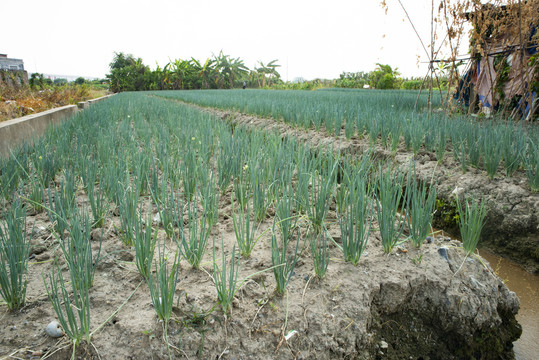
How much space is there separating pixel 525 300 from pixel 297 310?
1502 mm

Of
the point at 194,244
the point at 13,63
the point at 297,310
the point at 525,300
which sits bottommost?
the point at 525,300

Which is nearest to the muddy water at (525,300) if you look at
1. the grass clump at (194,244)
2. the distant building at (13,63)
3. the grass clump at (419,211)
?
the grass clump at (419,211)

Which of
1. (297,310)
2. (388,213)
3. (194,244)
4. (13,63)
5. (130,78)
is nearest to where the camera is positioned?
(297,310)

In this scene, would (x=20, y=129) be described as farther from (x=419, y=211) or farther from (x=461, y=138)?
(x=461, y=138)

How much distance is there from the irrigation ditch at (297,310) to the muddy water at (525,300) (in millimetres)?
83

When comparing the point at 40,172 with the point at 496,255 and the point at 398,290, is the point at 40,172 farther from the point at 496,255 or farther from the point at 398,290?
the point at 496,255

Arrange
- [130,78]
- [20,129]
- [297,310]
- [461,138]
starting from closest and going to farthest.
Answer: [297,310] < [461,138] < [20,129] < [130,78]

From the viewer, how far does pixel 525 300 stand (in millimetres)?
1897

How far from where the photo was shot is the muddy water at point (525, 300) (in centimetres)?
154

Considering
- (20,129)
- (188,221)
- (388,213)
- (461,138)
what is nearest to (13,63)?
(20,129)

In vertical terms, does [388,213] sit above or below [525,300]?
above

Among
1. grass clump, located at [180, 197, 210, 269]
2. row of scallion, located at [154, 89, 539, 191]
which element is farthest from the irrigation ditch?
row of scallion, located at [154, 89, 539, 191]

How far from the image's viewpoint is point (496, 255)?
230cm

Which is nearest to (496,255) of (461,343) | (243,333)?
(461,343)
